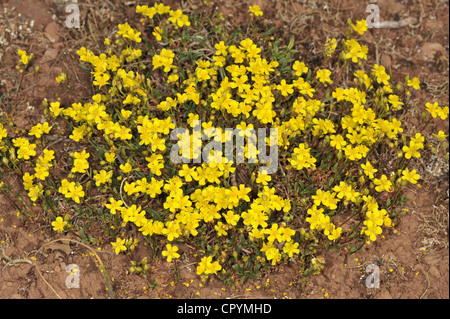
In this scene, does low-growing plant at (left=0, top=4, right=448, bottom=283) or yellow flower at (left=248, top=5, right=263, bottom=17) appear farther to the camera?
yellow flower at (left=248, top=5, right=263, bottom=17)

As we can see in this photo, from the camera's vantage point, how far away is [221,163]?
3.97 meters

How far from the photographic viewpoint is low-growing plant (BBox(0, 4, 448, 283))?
3.93 meters

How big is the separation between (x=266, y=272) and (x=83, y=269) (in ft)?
5.32

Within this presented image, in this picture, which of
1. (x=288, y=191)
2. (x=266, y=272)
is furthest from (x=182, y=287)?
(x=288, y=191)

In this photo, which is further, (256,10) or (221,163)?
(256,10)

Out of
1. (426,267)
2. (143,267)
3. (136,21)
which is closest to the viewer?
(143,267)

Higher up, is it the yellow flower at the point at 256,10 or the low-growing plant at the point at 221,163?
the yellow flower at the point at 256,10

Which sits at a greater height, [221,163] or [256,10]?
[256,10]

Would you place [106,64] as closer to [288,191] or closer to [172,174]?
[172,174]

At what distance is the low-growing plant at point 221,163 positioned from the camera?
12.9ft

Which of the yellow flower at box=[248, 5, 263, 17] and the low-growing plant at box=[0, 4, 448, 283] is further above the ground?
the yellow flower at box=[248, 5, 263, 17]

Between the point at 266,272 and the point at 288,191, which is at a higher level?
the point at 288,191

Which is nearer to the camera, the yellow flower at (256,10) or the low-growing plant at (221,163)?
the low-growing plant at (221,163)

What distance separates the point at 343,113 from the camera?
4.71 m
